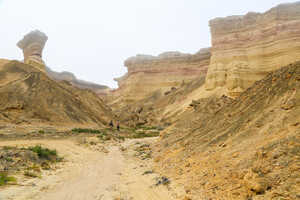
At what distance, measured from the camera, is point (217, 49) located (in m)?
37.3

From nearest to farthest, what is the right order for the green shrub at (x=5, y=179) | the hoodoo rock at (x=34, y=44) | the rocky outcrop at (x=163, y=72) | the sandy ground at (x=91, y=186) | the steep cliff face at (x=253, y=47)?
the sandy ground at (x=91, y=186) < the green shrub at (x=5, y=179) < the steep cliff face at (x=253, y=47) < the hoodoo rock at (x=34, y=44) < the rocky outcrop at (x=163, y=72)

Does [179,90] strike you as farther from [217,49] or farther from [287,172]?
[287,172]

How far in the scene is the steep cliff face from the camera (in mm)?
30781

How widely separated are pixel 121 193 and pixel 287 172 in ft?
12.5

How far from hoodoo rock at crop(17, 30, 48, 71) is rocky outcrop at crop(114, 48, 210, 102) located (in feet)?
78.5

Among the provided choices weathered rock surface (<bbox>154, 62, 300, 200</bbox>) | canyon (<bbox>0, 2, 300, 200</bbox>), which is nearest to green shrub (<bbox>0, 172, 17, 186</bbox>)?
canyon (<bbox>0, 2, 300, 200</bbox>)

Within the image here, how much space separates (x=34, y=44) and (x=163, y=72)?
31888mm

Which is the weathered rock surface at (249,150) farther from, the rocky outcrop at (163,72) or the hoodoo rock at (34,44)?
the rocky outcrop at (163,72)

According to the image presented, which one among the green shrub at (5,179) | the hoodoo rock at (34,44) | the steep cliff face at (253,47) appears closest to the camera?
the green shrub at (5,179)

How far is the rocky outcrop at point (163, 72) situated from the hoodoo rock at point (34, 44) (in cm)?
2394

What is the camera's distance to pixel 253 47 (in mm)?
33906

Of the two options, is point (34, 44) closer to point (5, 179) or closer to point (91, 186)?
point (5, 179)

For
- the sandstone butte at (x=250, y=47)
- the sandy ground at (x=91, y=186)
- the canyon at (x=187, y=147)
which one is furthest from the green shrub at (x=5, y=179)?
the sandstone butte at (x=250, y=47)

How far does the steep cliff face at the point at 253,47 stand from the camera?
30781 millimetres
